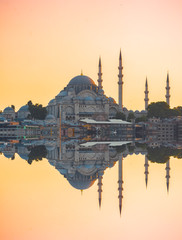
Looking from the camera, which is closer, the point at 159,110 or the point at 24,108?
the point at 159,110

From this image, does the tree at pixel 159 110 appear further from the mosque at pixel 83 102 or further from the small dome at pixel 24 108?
the small dome at pixel 24 108

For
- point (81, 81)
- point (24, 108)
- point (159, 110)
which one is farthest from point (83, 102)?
point (24, 108)

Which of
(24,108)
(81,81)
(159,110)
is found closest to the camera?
(159,110)

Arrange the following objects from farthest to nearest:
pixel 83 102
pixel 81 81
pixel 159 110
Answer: pixel 81 81, pixel 83 102, pixel 159 110

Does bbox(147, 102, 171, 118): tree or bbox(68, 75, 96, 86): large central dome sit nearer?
bbox(147, 102, 171, 118): tree

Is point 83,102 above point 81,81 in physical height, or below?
below

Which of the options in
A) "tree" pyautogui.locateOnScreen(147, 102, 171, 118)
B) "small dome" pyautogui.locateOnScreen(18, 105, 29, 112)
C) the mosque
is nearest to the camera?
"tree" pyautogui.locateOnScreen(147, 102, 171, 118)

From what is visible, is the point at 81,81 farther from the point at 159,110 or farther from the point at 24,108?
the point at 159,110

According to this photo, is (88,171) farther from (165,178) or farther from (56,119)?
(56,119)

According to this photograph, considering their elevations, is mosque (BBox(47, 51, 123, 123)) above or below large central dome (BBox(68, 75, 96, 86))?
below

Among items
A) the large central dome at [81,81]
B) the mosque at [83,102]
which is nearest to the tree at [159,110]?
the mosque at [83,102]

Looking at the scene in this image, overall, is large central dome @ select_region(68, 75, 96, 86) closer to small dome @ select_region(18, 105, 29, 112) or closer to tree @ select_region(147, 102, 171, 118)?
small dome @ select_region(18, 105, 29, 112)

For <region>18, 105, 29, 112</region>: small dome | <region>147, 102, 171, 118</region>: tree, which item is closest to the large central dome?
<region>18, 105, 29, 112</region>: small dome

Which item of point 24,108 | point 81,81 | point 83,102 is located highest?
point 81,81
